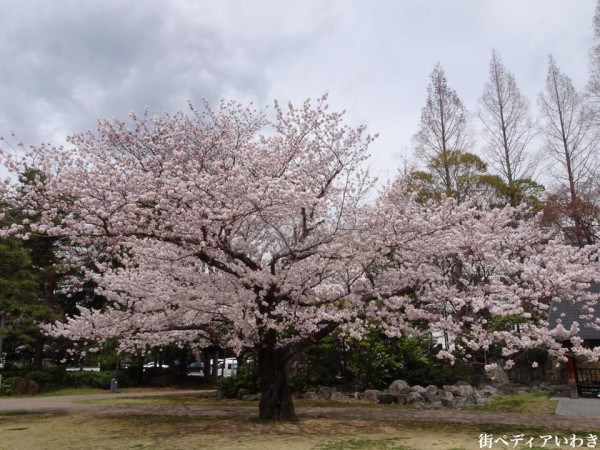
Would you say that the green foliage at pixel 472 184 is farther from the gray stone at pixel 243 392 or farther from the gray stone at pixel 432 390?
the gray stone at pixel 243 392

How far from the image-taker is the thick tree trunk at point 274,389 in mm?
10156

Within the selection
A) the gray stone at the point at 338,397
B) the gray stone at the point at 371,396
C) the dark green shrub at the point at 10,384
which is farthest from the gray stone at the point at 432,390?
the dark green shrub at the point at 10,384

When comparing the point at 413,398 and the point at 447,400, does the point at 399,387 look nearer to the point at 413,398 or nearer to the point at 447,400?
the point at 413,398

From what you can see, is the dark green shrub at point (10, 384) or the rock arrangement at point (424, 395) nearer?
the rock arrangement at point (424, 395)

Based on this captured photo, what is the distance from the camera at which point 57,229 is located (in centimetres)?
708

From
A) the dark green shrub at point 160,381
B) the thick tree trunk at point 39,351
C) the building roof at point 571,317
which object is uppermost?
the building roof at point 571,317

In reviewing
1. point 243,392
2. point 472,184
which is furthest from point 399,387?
point 472,184

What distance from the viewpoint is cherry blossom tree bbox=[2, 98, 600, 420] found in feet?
25.8

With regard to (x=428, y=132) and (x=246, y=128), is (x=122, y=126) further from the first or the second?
(x=428, y=132)

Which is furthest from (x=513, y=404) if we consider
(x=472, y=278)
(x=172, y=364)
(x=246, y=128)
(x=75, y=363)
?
(x=75, y=363)

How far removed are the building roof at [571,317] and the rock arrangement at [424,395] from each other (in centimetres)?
323

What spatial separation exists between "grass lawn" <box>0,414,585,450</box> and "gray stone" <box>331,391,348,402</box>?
15.6 ft

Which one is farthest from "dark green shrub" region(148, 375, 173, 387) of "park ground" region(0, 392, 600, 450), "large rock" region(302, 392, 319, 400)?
"large rock" region(302, 392, 319, 400)

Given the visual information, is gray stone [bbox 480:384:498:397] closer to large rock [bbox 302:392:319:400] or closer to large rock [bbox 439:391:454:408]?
large rock [bbox 439:391:454:408]
